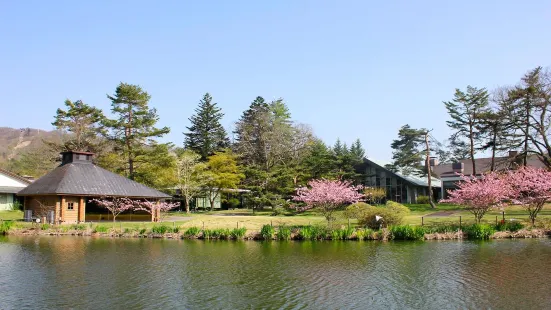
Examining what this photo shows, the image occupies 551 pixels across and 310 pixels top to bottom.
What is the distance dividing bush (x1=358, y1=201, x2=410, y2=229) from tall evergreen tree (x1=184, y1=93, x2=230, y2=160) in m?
39.8

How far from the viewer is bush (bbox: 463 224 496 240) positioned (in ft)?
82.1

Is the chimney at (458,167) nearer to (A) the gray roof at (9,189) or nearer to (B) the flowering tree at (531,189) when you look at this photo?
(B) the flowering tree at (531,189)

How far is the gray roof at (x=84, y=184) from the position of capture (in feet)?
106

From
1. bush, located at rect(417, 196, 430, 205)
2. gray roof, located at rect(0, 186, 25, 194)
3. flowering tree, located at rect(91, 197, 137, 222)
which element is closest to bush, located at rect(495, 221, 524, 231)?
bush, located at rect(417, 196, 430, 205)

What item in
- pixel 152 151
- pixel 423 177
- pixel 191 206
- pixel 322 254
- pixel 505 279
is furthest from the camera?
pixel 191 206

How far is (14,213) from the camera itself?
3981 centimetres

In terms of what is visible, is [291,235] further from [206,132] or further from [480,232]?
[206,132]

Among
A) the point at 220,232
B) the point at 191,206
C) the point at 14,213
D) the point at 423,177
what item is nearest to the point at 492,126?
the point at 423,177

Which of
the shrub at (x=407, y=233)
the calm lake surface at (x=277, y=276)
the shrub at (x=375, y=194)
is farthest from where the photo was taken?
the shrub at (x=375, y=194)

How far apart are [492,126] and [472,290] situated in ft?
106

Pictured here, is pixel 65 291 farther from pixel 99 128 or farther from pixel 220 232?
pixel 99 128

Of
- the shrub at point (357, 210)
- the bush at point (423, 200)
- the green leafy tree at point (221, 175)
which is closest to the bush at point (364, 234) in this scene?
the shrub at point (357, 210)

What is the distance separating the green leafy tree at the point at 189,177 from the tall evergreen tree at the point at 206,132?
1450cm

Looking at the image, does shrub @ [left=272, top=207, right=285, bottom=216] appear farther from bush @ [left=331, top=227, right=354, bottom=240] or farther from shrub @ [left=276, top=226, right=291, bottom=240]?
bush @ [left=331, top=227, right=354, bottom=240]
